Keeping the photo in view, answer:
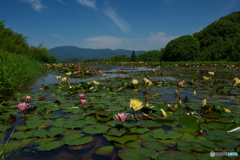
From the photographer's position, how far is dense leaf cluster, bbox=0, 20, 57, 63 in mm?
8359

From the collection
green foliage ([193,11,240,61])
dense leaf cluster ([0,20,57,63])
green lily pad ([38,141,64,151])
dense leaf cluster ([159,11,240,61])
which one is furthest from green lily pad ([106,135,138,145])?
dense leaf cluster ([159,11,240,61])

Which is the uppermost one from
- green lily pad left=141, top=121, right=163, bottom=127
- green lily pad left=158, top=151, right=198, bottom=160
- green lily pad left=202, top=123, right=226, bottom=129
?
green lily pad left=158, top=151, right=198, bottom=160

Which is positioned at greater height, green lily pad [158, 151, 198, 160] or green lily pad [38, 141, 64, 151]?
green lily pad [158, 151, 198, 160]

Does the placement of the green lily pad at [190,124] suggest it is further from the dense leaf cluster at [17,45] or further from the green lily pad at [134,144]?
the dense leaf cluster at [17,45]

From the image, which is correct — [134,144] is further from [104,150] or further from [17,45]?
[17,45]

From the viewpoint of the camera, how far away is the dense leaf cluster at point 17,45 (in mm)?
8359

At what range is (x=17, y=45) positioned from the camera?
10.5 meters

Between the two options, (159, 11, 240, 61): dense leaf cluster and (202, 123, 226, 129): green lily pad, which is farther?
(159, 11, 240, 61): dense leaf cluster

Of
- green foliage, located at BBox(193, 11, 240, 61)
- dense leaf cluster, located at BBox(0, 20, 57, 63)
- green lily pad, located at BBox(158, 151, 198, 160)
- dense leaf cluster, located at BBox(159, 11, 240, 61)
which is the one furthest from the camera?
dense leaf cluster, located at BBox(159, 11, 240, 61)

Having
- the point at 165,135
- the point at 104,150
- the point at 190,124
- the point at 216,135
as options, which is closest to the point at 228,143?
the point at 216,135

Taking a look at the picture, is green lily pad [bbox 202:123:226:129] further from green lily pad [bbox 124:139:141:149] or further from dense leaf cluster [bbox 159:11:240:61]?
dense leaf cluster [bbox 159:11:240:61]

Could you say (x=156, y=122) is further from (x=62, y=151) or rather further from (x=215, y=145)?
(x=62, y=151)

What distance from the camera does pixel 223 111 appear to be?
1.94 meters

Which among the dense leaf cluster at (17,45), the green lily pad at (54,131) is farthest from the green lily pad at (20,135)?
the dense leaf cluster at (17,45)
